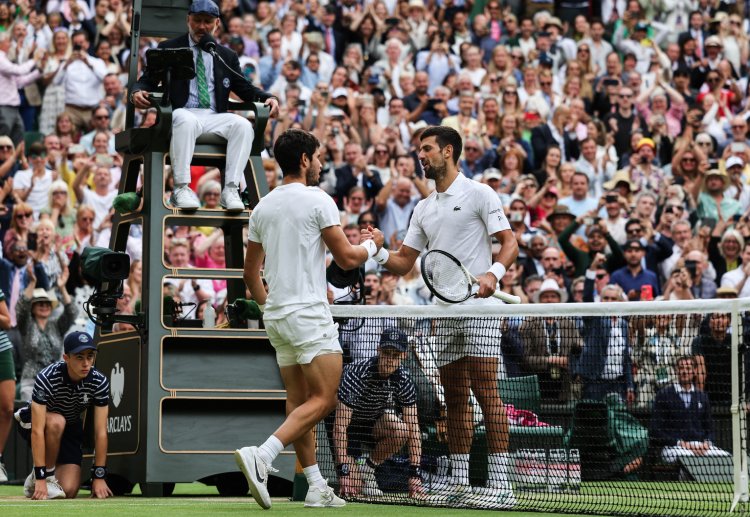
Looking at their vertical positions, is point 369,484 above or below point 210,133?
below

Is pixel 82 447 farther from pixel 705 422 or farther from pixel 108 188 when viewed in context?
pixel 108 188

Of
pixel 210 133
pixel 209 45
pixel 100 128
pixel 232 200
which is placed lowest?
pixel 232 200

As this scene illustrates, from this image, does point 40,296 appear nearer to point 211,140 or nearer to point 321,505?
point 211,140

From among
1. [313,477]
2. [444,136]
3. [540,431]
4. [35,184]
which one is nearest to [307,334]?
[313,477]

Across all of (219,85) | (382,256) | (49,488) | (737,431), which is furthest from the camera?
(219,85)

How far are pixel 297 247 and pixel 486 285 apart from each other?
4.16ft

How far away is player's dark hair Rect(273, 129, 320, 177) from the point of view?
934cm

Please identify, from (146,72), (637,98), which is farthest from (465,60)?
(146,72)

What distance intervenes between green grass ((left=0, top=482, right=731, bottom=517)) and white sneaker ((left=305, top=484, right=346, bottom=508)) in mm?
103

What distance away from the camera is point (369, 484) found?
34.4 ft

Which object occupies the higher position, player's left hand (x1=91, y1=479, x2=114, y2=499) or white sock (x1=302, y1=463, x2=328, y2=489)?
white sock (x1=302, y1=463, x2=328, y2=489)

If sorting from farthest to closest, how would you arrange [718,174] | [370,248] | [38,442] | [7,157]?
[718,174]
[7,157]
[38,442]
[370,248]

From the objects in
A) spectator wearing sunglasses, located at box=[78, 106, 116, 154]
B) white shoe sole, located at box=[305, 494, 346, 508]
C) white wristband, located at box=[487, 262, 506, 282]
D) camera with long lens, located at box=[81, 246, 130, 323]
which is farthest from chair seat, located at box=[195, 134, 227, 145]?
spectator wearing sunglasses, located at box=[78, 106, 116, 154]

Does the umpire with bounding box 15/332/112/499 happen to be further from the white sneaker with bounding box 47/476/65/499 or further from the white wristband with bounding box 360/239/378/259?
the white wristband with bounding box 360/239/378/259
